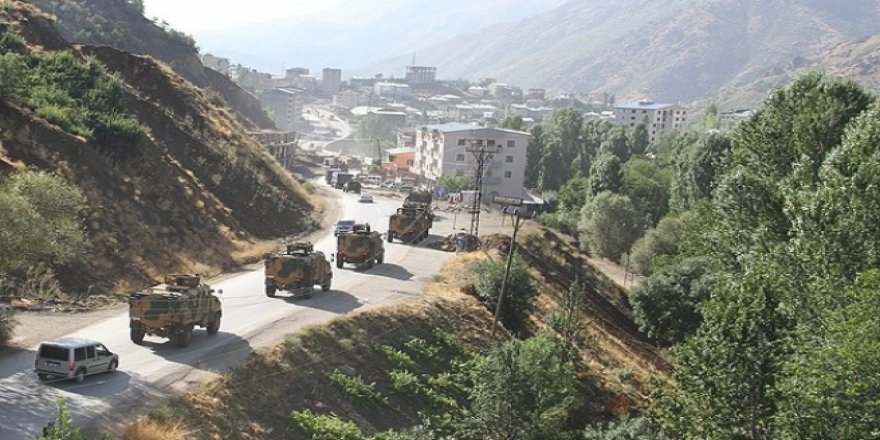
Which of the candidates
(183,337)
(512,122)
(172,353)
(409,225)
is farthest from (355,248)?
(512,122)

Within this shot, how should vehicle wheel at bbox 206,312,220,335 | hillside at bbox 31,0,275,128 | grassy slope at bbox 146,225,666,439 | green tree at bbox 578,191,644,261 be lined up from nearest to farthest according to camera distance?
grassy slope at bbox 146,225,666,439, vehicle wheel at bbox 206,312,220,335, green tree at bbox 578,191,644,261, hillside at bbox 31,0,275,128

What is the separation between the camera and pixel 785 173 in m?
40.4

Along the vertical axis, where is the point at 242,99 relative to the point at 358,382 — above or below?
above

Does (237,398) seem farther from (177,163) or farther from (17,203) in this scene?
(177,163)

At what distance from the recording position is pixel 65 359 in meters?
24.6

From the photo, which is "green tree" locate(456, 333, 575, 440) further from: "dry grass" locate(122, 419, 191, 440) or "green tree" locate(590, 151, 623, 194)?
"green tree" locate(590, 151, 623, 194)

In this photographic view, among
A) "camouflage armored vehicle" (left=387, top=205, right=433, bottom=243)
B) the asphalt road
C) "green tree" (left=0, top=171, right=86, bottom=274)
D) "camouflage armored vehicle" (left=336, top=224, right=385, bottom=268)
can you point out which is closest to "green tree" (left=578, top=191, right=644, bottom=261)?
"camouflage armored vehicle" (left=387, top=205, right=433, bottom=243)

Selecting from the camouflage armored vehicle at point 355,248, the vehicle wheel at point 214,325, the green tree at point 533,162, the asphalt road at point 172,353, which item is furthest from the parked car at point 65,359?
the green tree at point 533,162

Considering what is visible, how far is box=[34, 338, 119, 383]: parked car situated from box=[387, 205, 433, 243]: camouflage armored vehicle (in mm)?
37263

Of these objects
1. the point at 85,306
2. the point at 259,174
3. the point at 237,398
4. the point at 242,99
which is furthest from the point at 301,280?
the point at 242,99

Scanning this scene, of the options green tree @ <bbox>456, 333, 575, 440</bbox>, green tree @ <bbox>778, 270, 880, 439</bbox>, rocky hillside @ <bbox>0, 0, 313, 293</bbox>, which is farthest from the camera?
rocky hillside @ <bbox>0, 0, 313, 293</bbox>

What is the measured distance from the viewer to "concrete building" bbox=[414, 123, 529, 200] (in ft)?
420

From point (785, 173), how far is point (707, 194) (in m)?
47.2

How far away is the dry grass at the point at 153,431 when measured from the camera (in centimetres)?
2155
